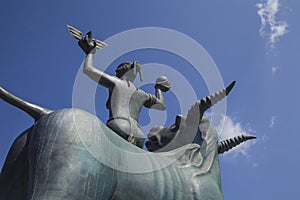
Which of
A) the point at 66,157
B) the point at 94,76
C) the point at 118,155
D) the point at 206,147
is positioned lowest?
the point at 66,157

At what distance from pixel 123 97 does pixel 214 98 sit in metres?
1.10

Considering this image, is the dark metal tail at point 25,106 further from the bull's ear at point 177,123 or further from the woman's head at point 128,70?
the bull's ear at point 177,123

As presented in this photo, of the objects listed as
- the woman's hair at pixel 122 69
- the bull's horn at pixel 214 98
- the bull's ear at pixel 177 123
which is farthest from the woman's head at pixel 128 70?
the bull's horn at pixel 214 98

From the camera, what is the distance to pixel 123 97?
202 inches

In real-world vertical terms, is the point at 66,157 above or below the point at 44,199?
above

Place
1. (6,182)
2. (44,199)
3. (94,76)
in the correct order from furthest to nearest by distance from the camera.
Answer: (94,76)
(6,182)
(44,199)

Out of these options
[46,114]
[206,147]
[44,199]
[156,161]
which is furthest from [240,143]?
[44,199]

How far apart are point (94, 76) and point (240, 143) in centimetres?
229

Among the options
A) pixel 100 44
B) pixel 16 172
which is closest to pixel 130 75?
pixel 100 44

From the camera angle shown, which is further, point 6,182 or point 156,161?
point 156,161

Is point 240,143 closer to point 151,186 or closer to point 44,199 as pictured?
point 151,186

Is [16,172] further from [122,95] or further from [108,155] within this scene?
[122,95]

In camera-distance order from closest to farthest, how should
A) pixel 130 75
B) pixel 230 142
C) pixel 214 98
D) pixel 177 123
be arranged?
pixel 214 98
pixel 177 123
pixel 130 75
pixel 230 142

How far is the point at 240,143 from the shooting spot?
5.87 m
